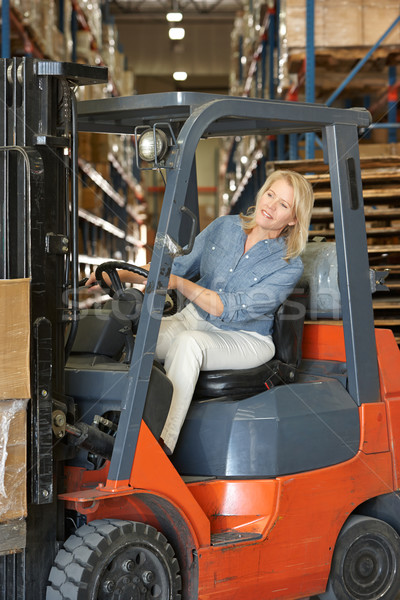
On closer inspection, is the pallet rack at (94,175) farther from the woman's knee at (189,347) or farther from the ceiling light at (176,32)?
the ceiling light at (176,32)

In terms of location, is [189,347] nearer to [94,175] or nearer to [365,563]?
[365,563]

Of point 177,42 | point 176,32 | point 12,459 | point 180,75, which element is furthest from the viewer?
point 180,75

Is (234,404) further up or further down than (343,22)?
further down

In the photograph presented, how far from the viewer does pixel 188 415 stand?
9.95 feet

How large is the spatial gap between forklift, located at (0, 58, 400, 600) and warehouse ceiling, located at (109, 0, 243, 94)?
21.0 metres

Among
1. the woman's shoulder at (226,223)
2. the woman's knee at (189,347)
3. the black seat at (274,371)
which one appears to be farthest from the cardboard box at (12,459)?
the woman's shoulder at (226,223)

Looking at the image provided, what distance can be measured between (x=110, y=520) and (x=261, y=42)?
9.42 m

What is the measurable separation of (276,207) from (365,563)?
158 centimetres

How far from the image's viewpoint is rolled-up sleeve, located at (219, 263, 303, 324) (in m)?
3.11

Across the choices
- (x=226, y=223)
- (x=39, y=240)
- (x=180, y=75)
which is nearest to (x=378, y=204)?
(x=226, y=223)

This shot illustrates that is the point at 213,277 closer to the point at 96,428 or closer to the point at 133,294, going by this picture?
the point at 133,294

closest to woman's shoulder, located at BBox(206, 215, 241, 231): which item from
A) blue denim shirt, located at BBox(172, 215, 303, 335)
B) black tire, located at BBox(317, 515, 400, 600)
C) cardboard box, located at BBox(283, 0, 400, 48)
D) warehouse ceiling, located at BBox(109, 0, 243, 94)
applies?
blue denim shirt, located at BBox(172, 215, 303, 335)

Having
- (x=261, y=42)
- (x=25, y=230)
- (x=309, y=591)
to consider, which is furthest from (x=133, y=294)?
(x=261, y=42)

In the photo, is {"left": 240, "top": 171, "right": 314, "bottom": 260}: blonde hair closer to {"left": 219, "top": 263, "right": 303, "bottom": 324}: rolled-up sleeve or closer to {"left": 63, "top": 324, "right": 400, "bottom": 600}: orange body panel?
{"left": 219, "top": 263, "right": 303, "bottom": 324}: rolled-up sleeve
